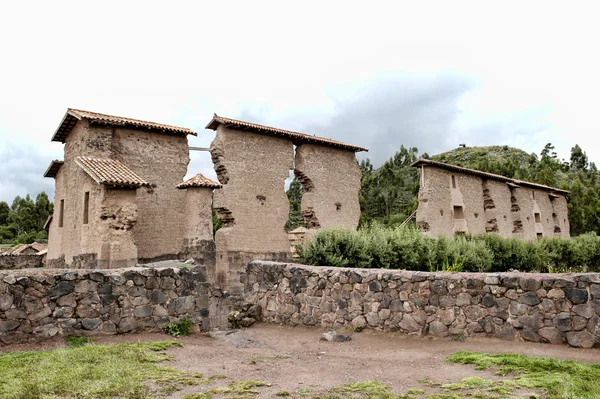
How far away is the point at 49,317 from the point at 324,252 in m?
8.27

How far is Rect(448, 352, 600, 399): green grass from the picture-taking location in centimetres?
475

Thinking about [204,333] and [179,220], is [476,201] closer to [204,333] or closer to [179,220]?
[179,220]

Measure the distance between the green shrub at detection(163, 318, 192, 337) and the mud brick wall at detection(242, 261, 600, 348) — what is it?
2.34m

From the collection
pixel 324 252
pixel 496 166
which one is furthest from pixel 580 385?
pixel 496 166

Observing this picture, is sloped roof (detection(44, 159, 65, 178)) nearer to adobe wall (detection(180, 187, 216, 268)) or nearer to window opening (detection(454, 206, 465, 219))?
adobe wall (detection(180, 187, 216, 268))

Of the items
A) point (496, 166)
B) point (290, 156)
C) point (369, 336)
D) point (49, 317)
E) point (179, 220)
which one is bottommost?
point (369, 336)

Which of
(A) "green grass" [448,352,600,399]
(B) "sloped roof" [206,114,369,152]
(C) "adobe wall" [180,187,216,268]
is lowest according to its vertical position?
(A) "green grass" [448,352,600,399]

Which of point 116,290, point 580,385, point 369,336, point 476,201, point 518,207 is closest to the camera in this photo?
point 580,385

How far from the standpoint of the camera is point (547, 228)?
3316 centimetres

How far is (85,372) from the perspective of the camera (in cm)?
536

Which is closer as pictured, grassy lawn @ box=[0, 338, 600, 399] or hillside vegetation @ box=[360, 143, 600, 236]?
grassy lawn @ box=[0, 338, 600, 399]

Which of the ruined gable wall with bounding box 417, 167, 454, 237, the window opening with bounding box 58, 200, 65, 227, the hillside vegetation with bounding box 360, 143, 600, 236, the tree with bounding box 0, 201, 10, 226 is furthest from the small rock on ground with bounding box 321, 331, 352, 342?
the tree with bounding box 0, 201, 10, 226

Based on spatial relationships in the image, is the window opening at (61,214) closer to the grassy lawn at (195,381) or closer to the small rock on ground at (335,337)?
the grassy lawn at (195,381)

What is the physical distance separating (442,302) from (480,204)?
21215 mm
